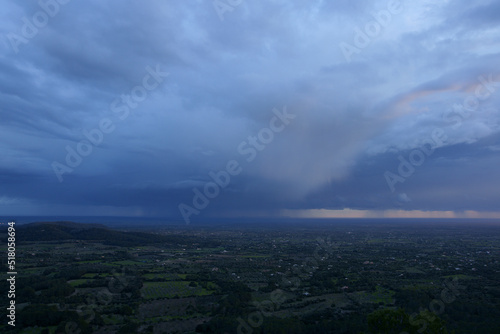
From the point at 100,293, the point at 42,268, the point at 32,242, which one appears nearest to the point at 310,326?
the point at 100,293

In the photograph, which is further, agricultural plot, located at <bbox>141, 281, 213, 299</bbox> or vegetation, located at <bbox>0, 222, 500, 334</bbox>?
agricultural plot, located at <bbox>141, 281, 213, 299</bbox>

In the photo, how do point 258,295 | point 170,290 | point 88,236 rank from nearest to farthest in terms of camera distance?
point 258,295 → point 170,290 → point 88,236

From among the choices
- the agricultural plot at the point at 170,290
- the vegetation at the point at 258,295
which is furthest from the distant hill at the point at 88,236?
the agricultural plot at the point at 170,290

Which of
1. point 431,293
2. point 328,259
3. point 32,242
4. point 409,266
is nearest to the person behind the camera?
point 431,293

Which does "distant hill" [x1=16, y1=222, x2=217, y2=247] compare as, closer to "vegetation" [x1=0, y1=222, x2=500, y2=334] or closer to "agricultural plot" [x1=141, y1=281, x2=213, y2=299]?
"vegetation" [x1=0, y1=222, x2=500, y2=334]

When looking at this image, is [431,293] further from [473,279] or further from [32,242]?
[32,242]

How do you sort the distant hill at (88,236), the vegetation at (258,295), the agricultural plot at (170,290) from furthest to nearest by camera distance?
the distant hill at (88,236) < the agricultural plot at (170,290) < the vegetation at (258,295)

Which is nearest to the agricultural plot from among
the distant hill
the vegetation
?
the vegetation

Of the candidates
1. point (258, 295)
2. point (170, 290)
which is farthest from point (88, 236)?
point (258, 295)

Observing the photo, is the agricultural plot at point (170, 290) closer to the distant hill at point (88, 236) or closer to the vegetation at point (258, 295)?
the vegetation at point (258, 295)

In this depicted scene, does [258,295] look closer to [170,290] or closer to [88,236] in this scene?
[170,290]

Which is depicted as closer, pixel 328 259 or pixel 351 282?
pixel 351 282
